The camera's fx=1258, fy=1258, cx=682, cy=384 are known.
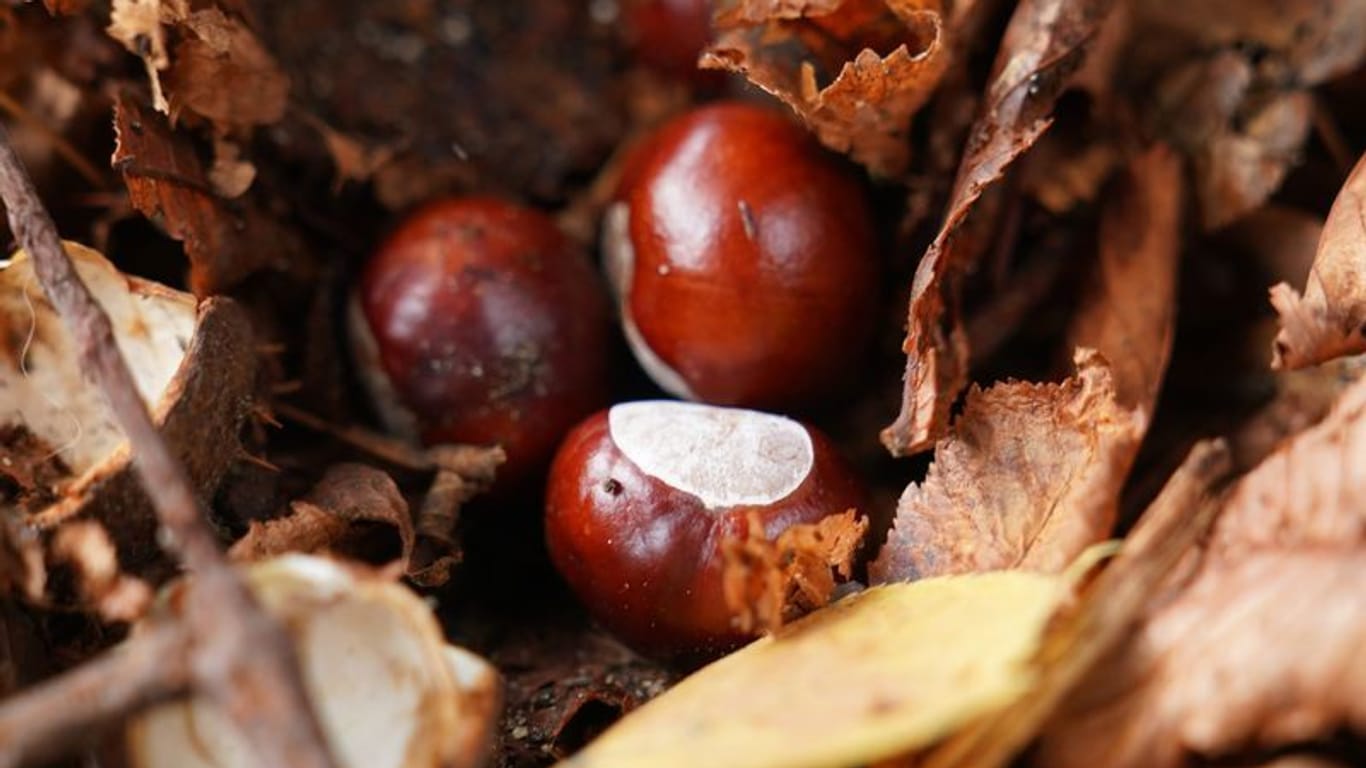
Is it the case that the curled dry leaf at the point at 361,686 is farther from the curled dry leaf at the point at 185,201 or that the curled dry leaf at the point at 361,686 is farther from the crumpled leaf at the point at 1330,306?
the crumpled leaf at the point at 1330,306

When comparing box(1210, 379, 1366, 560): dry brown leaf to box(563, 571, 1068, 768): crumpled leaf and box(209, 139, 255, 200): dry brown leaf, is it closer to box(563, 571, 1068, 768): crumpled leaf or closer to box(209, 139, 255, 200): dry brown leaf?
box(563, 571, 1068, 768): crumpled leaf

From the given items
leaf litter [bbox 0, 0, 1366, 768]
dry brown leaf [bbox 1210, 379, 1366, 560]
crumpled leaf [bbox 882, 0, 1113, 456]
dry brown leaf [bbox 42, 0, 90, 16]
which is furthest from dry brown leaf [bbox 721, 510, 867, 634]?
dry brown leaf [bbox 42, 0, 90, 16]

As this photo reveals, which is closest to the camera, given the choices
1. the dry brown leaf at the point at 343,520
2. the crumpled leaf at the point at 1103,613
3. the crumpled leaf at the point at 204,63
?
the crumpled leaf at the point at 1103,613

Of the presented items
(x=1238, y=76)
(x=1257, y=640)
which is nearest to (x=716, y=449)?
(x=1257, y=640)

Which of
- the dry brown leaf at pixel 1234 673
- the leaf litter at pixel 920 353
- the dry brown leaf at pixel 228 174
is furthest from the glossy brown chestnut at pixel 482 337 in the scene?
the dry brown leaf at pixel 1234 673

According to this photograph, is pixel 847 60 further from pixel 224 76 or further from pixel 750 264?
pixel 224 76

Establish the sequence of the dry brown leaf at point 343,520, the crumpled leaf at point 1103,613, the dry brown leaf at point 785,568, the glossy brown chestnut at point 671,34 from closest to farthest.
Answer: the crumpled leaf at point 1103,613, the dry brown leaf at point 785,568, the dry brown leaf at point 343,520, the glossy brown chestnut at point 671,34

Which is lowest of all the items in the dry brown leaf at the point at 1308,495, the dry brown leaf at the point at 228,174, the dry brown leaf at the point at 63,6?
the dry brown leaf at the point at 1308,495

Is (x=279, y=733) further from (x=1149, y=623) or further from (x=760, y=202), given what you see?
(x=760, y=202)
